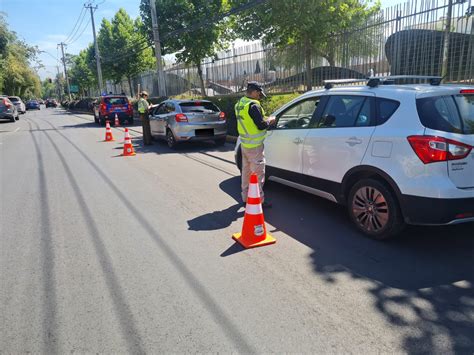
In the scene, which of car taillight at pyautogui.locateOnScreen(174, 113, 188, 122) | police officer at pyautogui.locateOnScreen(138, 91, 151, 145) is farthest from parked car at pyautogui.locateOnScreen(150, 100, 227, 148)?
police officer at pyautogui.locateOnScreen(138, 91, 151, 145)

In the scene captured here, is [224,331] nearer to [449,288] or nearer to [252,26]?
[449,288]

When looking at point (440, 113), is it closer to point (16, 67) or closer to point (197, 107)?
point (197, 107)

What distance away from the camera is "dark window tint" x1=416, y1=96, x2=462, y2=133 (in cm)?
373

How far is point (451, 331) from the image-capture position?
271 cm

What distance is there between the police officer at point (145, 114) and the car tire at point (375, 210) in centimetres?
894

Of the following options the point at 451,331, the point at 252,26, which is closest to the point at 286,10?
the point at 252,26

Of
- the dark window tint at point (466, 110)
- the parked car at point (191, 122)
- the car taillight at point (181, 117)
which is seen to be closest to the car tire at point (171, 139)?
the parked car at point (191, 122)

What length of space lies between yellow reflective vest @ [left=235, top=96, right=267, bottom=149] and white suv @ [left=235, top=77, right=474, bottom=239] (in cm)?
58

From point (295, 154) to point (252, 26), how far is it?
10035 millimetres

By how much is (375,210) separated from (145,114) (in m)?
9.45

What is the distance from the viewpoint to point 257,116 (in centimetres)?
513

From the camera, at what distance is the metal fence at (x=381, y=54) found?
9.23 meters

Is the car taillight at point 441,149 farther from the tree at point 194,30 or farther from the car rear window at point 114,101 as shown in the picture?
the car rear window at point 114,101

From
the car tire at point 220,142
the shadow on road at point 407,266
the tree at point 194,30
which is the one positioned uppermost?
the tree at point 194,30
